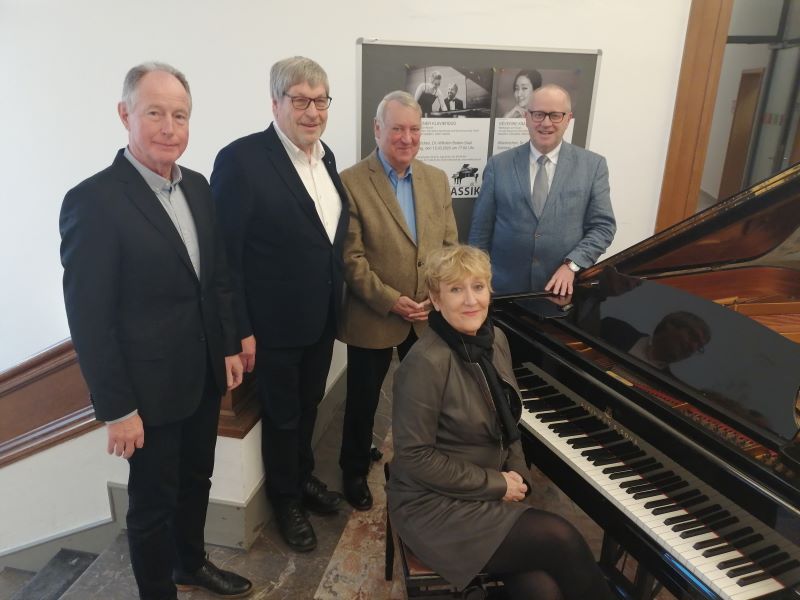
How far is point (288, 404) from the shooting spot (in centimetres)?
200

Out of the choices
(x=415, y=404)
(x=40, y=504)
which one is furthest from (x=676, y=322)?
(x=40, y=504)

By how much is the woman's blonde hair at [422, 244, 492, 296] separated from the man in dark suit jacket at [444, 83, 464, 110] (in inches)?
63.3

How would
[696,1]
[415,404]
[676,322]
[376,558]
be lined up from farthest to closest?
1. [696,1]
2. [376,558]
3. [676,322]
4. [415,404]

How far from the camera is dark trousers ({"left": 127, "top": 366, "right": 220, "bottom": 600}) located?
5.00ft

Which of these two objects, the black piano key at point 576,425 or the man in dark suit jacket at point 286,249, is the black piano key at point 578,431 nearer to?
the black piano key at point 576,425

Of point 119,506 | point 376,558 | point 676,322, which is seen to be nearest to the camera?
point 676,322

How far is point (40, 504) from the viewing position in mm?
2420

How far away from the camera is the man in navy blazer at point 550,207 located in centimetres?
233

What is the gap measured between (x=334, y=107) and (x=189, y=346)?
1.80 metres

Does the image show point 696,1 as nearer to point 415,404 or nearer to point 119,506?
point 415,404

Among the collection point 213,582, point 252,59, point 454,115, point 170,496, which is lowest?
point 213,582

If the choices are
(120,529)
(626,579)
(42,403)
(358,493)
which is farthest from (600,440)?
(42,403)

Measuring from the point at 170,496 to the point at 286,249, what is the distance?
80cm

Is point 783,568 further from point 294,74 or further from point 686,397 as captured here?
point 294,74
